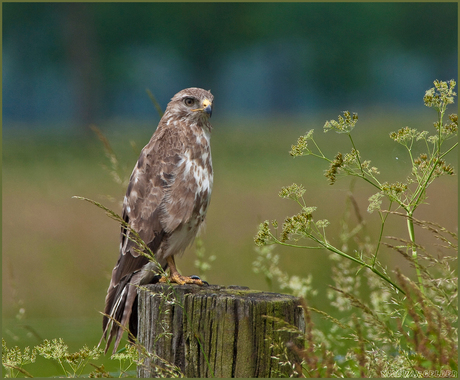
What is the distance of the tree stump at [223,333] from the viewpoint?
7.47 ft

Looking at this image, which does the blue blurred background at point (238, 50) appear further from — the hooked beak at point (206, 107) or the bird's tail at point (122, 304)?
the bird's tail at point (122, 304)

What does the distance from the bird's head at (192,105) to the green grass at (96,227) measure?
109 cm

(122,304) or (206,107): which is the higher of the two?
(206,107)

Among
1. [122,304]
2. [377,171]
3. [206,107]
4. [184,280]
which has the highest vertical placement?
[206,107]

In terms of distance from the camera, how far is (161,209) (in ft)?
11.0

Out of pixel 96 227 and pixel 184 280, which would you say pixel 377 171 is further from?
pixel 96 227

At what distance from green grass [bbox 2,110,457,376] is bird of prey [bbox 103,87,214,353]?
59 cm

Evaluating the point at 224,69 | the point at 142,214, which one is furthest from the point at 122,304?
the point at 224,69

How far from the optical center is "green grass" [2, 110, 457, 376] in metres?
7.10

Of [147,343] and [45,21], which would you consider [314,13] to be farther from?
[147,343]

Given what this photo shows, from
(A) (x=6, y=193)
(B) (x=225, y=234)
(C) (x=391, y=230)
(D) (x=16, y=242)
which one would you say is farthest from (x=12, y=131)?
(C) (x=391, y=230)

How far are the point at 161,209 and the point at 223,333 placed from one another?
48.7 inches

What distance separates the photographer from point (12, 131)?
21828mm

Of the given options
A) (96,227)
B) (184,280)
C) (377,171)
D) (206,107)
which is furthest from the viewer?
(96,227)
